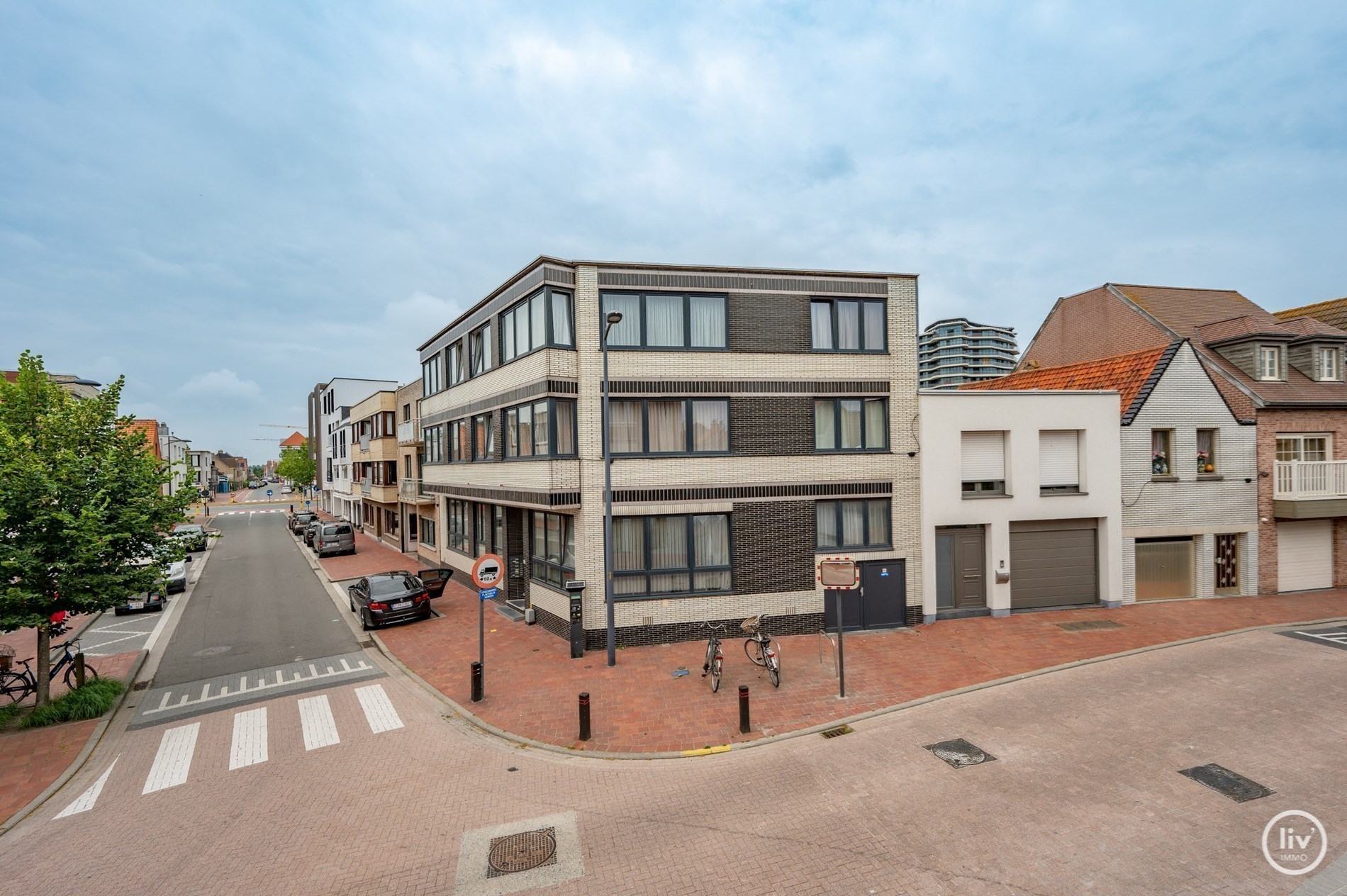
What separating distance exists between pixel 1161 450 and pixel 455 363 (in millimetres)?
24033

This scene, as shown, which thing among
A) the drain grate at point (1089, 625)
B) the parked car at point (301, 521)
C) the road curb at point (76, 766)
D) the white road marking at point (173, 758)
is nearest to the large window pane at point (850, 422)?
the drain grate at point (1089, 625)

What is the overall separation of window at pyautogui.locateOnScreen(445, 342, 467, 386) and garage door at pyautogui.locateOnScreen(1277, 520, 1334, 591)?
27809mm

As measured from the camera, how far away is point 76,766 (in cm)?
976

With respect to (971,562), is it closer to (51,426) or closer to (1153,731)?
(1153,731)

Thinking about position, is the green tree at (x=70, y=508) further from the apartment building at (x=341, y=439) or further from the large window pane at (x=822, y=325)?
the apartment building at (x=341, y=439)

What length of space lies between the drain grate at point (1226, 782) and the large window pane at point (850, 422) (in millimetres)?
9421

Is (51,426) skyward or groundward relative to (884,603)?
skyward

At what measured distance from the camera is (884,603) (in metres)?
16.1

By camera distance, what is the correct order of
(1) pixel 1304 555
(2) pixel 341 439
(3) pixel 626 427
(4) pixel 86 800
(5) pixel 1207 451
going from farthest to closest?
(2) pixel 341 439
(1) pixel 1304 555
(5) pixel 1207 451
(3) pixel 626 427
(4) pixel 86 800

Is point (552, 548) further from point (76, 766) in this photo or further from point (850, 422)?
point (76, 766)

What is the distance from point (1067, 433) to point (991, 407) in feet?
9.37

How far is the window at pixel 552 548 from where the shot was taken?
15.9 m

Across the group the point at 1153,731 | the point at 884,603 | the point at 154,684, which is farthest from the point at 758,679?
the point at 154,684

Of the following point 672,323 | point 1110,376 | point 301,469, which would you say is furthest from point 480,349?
point 301,469
